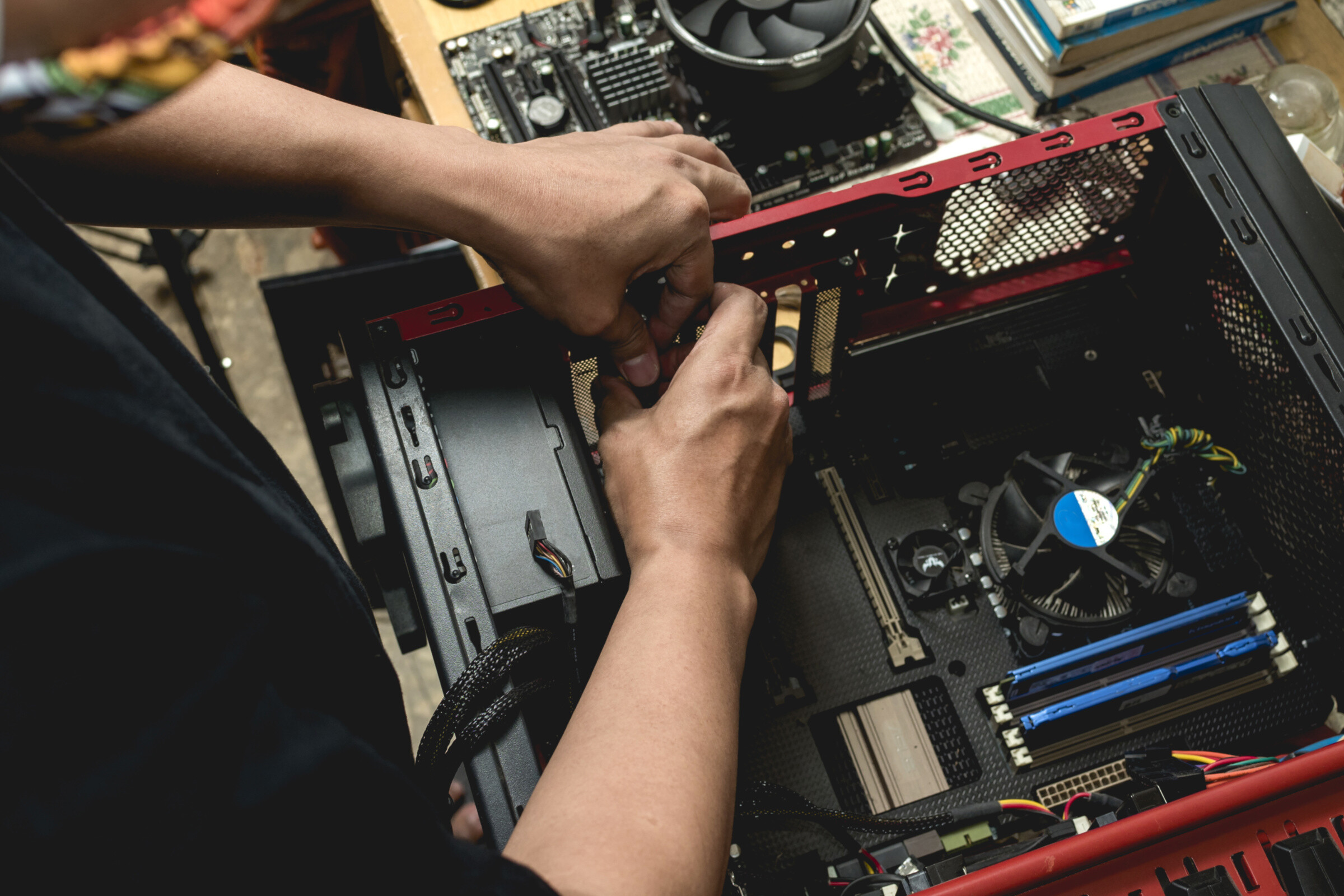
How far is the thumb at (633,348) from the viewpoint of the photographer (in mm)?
832

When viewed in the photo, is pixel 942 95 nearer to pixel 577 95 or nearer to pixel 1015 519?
pixel 577 95

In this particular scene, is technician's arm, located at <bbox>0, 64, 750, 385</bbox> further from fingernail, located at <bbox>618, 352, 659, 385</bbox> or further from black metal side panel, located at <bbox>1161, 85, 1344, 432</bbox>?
black metal side panel, located at <bbox>1161, 85, 1344, 432</bbox>

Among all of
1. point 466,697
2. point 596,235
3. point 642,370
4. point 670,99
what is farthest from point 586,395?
point 670,99

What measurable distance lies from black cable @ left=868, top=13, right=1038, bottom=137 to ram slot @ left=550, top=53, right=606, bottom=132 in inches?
17.9

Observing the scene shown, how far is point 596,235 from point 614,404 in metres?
0.15

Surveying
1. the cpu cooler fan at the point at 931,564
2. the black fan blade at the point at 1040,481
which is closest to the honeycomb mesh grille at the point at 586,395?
the cpu cooler fan at the point at 931,564

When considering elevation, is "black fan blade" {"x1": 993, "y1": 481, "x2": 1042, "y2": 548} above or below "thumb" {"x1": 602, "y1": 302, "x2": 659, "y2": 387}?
below

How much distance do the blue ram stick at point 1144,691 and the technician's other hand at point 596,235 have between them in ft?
1.80

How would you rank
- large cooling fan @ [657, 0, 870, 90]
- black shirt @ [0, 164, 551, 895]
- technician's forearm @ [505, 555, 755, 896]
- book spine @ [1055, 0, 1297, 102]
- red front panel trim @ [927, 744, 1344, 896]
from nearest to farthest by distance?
black shirt @ [0, 164, 551, 895] < technician's forearm @ [505, 555, 755, 896] < red front panel trim @ [927, 744, 1344, 896] < large cooling fan @ [657, 0, 870, 90] < book spine @ [1055, 0, 1297, 102]

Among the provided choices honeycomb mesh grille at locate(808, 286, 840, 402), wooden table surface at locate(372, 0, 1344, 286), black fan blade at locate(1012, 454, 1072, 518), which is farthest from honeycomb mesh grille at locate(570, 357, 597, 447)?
wooden table surface at locate(372, 0, 1344, 286)

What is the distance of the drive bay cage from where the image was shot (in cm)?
82

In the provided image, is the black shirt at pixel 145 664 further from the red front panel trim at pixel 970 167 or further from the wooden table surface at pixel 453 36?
the wooden table surface at pixel 453 36

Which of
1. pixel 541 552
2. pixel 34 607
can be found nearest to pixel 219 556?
pixel 34 607

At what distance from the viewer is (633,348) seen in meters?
0.85
